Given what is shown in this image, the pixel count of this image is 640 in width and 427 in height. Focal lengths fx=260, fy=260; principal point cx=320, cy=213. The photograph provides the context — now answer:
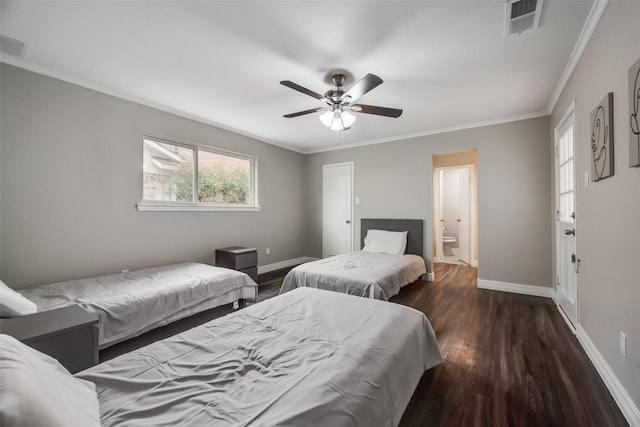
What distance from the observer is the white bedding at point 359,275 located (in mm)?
2805

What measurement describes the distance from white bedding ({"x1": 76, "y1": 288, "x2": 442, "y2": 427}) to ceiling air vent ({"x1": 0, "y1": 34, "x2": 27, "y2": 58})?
2782 mm

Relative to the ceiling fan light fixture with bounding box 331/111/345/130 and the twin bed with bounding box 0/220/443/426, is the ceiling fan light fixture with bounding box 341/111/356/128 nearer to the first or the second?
the ceiling fan light fixture with bounding box 331/111/345/130

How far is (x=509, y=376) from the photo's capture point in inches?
73.5

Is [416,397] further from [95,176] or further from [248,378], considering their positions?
[95,176]

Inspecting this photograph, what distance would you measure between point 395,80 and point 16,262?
161 inches

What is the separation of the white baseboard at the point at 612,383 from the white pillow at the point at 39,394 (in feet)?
8.20

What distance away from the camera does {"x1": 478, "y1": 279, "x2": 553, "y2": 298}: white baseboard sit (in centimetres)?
356

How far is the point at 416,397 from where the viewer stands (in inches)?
65.7

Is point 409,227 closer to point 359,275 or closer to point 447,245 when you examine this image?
point 359,275

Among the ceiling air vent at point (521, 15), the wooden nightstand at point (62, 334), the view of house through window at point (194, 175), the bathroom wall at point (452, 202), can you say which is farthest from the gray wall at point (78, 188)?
the bathroom wall at point (452, 202)

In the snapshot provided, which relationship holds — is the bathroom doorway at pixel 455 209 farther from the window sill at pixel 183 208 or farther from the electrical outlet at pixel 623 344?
the window sill at pixel 183 208

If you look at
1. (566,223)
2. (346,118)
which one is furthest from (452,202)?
(346,118)

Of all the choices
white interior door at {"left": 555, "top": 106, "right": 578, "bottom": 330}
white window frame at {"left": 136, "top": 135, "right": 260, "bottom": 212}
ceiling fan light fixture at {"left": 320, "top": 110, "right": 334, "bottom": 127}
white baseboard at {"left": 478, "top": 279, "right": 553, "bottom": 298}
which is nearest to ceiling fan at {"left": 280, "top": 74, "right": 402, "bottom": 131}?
ceiling fan light fixture at {"left": 320, "top": 110, "right": 334, "bottom": 127}

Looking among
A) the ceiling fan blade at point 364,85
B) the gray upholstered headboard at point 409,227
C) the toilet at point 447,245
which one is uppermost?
the ceiling fan blade at point 364,85
